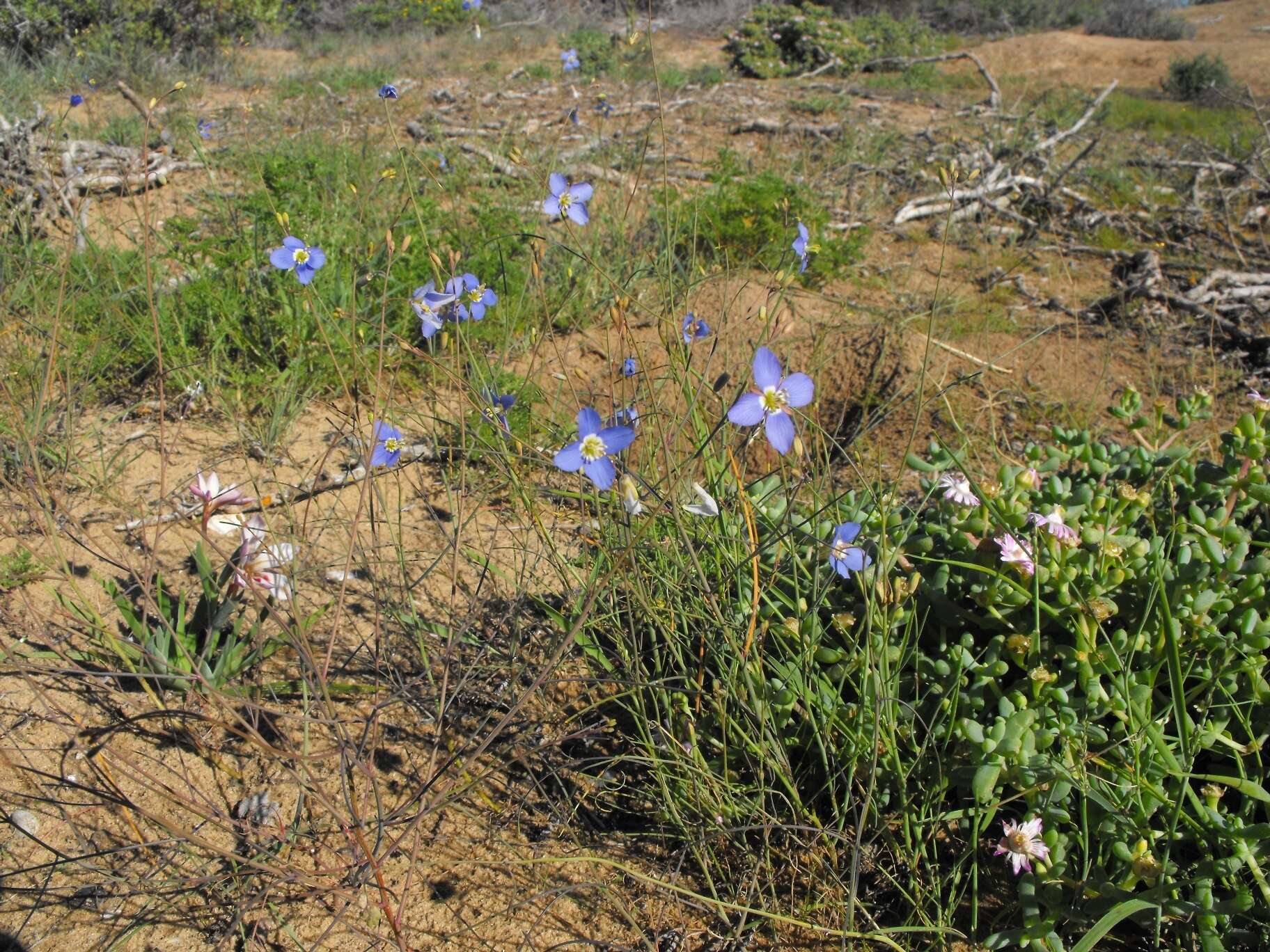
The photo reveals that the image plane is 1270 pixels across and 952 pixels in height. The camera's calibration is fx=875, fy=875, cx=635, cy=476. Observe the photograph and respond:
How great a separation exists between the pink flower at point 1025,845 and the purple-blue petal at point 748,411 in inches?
32.6

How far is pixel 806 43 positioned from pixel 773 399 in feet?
31.5

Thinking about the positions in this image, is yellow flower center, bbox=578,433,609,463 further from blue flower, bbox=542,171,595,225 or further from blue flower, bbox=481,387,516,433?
blue flower, bbox=542,171,595,225

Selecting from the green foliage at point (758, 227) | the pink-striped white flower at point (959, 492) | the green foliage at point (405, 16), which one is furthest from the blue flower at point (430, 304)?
the green foliage at point (405, 16)

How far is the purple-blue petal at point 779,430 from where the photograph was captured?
4.22 ft

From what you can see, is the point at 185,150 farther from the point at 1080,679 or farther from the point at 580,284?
the point at 1080,679

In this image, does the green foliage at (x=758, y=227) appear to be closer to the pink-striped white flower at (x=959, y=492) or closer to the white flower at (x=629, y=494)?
the pink-striped white flower at (x=959, y=492)

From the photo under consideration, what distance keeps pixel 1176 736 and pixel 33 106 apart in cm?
655

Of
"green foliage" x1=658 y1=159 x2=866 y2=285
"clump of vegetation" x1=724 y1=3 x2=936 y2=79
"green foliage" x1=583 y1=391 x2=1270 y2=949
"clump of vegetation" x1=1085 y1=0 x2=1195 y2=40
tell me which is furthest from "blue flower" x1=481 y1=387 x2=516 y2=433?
"clump of vegetation" x1=1085 y1=0 x2=1195 y2=40

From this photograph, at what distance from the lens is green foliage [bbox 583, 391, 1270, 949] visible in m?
1.45

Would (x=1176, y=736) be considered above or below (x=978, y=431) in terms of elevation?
above

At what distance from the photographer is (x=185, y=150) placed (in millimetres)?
5418

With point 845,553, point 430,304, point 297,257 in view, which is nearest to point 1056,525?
point 845,553

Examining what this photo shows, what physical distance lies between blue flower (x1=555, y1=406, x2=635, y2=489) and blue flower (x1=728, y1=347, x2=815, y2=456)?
175mm

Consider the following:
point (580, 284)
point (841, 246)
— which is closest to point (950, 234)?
point (841, 246)
